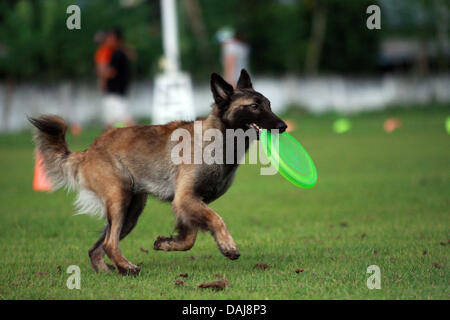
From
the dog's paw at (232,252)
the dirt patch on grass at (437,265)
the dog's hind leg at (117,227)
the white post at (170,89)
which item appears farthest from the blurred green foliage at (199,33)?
the dog's paw at (232,252)

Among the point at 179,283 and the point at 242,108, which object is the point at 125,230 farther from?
the point at 242,108

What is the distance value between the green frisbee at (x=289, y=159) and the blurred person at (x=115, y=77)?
372 inches

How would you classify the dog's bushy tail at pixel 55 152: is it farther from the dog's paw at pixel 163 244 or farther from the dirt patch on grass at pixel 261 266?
the dirt patch on grass at pixel 261 266

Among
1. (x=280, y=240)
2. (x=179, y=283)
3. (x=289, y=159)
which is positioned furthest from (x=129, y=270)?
(x=289, y=159)

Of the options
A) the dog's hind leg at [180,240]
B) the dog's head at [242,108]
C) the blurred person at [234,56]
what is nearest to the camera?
the dog's hind leg at [180,240]

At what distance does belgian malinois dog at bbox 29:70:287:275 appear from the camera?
596 cm

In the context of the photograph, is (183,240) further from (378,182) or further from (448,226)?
(378,182)

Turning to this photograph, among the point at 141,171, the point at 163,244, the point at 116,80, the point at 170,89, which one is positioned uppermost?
the point at 170,89

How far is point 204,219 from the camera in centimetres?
573

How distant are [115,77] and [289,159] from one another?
10.3 metres

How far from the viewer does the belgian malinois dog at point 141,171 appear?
5.96 m

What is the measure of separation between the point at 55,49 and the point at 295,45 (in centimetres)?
1444

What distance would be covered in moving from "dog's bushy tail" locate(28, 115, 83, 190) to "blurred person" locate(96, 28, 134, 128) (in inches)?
392
